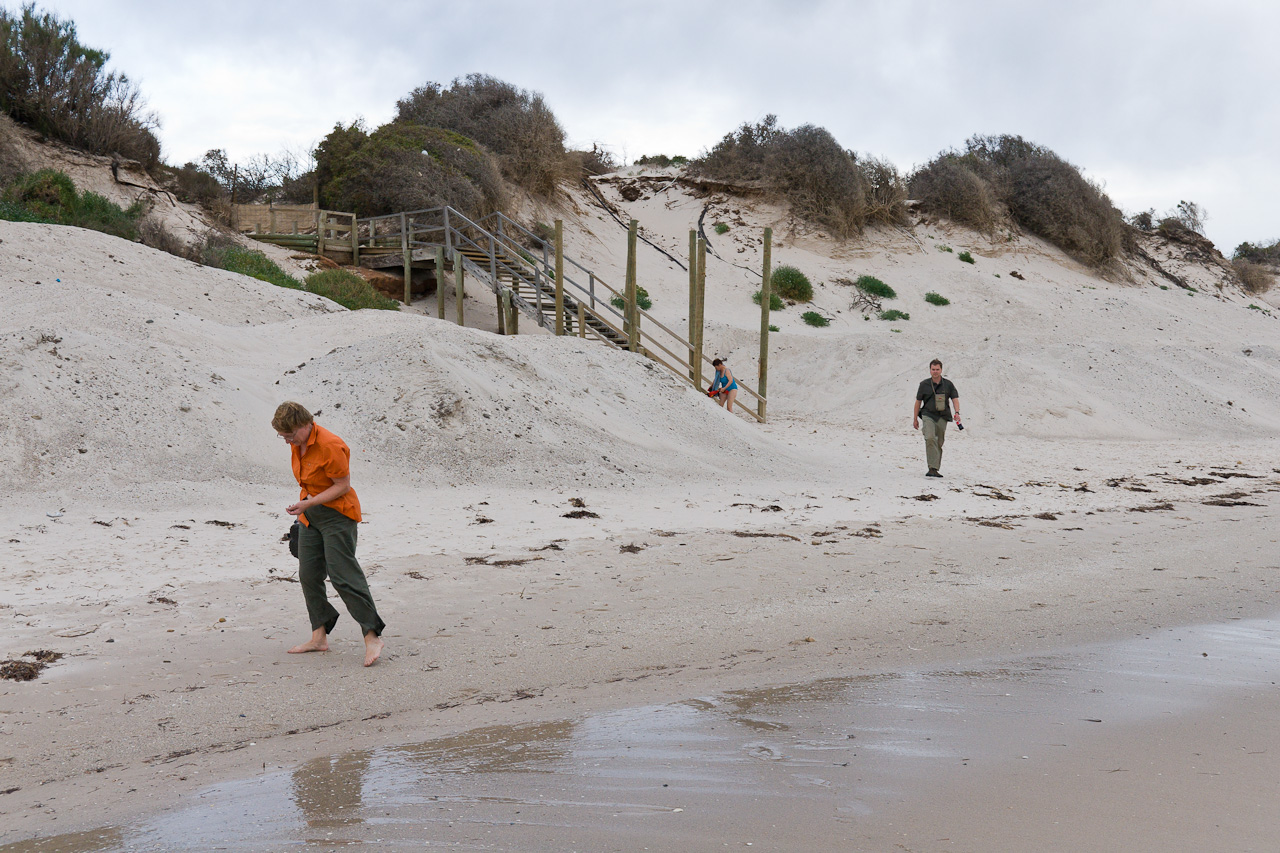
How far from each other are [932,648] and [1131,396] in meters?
15.2

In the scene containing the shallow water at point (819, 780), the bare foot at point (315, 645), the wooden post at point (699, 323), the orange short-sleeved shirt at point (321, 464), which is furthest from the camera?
the wooden post at point (699, 323)

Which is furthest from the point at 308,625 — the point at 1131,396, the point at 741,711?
the point at 1131,396

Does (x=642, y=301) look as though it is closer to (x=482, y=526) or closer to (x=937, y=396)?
(x=937, y=396)

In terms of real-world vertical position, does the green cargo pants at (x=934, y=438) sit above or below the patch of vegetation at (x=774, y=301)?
below

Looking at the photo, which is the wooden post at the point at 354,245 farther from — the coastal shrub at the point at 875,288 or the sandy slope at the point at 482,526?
the coastal shrub at the point at 875,288

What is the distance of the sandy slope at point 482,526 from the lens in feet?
12.8

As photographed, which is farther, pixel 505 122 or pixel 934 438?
pixel 505 122

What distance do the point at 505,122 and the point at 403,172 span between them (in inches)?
224

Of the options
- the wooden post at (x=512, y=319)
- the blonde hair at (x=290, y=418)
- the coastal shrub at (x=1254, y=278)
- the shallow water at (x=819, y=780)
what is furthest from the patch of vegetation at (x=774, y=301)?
the shallow water at (x=819, y=780)

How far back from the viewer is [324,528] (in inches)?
170

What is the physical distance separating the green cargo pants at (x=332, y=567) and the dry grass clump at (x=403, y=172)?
20.1 metres

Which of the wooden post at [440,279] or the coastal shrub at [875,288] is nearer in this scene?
the wooden post at [440,279]

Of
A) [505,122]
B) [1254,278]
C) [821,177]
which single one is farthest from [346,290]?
[1254,278]

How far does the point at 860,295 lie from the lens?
2736cm
